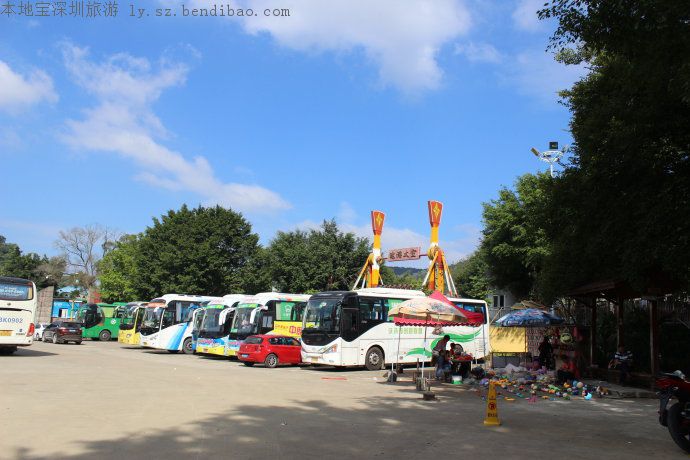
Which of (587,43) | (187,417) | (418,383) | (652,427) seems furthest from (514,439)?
(587,43)

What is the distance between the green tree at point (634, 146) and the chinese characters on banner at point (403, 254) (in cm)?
2223

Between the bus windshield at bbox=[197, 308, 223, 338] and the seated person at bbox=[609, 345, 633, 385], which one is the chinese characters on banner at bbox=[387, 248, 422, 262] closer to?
the bus windshield at bbox=[197, 308, 223, 338]

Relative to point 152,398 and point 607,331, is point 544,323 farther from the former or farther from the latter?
point 152,398

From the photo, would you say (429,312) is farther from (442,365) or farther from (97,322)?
(97,322)

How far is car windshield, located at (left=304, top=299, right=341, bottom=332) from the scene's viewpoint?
22.2m

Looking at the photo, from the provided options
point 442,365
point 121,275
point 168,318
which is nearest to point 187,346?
point 168,318

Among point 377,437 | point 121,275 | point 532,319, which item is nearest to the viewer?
point 377,437

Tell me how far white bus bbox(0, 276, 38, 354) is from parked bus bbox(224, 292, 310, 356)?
815 cm

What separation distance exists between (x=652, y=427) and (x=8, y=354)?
77.6ft

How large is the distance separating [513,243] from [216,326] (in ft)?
59.2

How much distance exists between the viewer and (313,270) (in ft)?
162

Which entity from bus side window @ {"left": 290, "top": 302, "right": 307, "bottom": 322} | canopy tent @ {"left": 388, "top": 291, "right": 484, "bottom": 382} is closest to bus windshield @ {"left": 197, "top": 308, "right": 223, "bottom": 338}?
bus side window @ {"left": 290, "top": 302, "right": 307, "bottom": 322}

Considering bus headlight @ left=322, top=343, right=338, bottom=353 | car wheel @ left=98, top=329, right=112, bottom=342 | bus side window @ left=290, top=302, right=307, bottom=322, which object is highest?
bus side window @ left=290, top=302, right=307, bottom=322

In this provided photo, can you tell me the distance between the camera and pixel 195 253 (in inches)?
1954
